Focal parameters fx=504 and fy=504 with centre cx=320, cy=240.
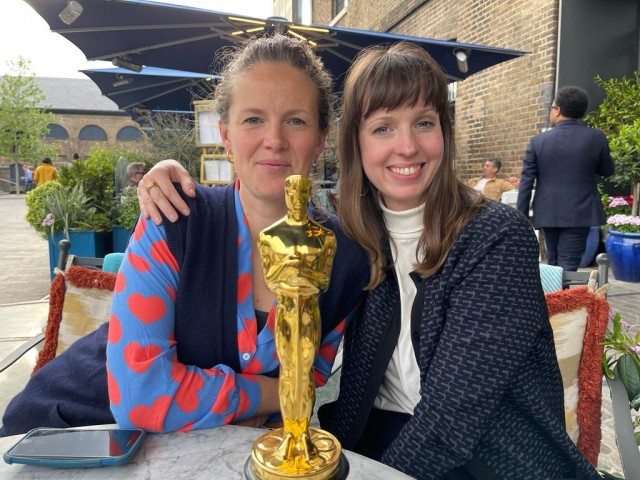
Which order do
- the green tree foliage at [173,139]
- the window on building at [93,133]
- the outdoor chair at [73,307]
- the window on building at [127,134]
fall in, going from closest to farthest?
the outdoor chair at [73,307]
the green tree foliage at [173,139]
the window on building at [93,133]
the window on building at [127,134]

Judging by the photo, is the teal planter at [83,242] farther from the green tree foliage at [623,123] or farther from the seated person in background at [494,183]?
the green tree foliage at [623,123]

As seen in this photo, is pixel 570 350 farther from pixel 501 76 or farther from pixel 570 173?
pixel 501 76

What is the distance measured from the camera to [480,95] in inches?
313

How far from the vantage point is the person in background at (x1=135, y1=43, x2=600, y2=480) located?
1.23 m

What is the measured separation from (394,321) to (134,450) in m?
0.74

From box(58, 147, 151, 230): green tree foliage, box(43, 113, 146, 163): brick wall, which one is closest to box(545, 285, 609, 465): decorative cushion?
box(58, 147, 151, 230): green tree foliage

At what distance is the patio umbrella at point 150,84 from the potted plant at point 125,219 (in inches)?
61.0

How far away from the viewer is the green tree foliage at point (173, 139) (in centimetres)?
892

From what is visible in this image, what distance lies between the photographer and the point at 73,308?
213cm

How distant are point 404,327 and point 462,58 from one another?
13.7 ft

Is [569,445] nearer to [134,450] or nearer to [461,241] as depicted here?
[461,241]

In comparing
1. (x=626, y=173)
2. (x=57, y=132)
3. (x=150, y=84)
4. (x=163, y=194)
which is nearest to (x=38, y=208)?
(x=150, y=84)

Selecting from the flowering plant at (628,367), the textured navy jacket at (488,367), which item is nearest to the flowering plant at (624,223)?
the flowering plant at (628,367)

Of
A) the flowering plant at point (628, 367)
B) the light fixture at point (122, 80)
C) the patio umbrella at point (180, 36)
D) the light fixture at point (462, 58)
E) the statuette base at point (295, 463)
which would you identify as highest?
the light fixture at point (122, 80)
